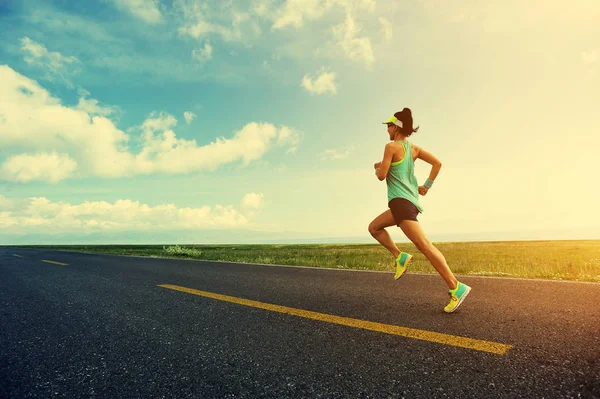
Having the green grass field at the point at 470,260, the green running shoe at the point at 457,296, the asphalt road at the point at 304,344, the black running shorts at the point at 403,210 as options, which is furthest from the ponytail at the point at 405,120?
the green grass field at the point at 470,260

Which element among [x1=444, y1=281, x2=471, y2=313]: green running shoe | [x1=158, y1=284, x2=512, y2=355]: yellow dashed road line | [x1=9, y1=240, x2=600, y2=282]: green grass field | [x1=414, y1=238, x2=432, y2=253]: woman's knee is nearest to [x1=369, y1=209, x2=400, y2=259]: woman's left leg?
[x1=414, y1=238, x2=432, y2=253]: woman's knee

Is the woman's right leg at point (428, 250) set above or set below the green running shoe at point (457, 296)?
above

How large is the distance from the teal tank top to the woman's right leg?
0.31 metres

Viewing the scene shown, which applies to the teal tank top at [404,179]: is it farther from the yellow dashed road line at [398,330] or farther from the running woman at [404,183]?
the yellow dashed road line at [398,330]

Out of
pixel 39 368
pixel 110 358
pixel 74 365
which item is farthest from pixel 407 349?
pixel 39 368

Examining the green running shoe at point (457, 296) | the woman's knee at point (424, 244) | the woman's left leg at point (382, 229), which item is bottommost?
the green running shoe at point (457, 296)

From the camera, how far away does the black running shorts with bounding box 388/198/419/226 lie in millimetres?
4266

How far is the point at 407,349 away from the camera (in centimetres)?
293

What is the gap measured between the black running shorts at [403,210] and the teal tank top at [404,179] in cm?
5

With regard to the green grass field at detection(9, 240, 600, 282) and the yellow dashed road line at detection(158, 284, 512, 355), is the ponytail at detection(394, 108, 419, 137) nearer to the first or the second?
the yellow dashed road line at detection(158, 284, 512, 355)

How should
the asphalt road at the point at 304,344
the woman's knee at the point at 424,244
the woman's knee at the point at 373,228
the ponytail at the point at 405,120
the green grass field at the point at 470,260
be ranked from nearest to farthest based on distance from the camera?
the asphalt road at the point at 304,344
the woman's knee at the point at 424,244
the ponytail at the point at 405,120
the woman's knee at the point at 373,228
the green grass field at the point at 470,260

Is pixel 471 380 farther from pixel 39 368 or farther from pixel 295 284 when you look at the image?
pixel 295 284

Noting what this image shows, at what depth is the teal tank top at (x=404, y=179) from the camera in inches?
171

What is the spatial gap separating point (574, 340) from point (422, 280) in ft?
11.6
